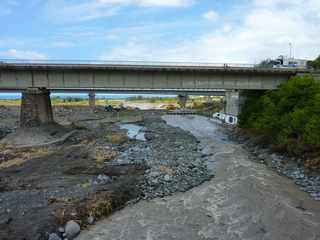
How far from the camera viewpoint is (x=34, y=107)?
1377 inches

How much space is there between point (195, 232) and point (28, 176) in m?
11.2

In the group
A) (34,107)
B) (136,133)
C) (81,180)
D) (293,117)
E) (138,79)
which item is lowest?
(136,133)

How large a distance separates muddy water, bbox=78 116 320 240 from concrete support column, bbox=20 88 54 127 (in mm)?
23174

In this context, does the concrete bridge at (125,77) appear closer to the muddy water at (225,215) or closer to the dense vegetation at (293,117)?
the dense vegetation at (293,117)

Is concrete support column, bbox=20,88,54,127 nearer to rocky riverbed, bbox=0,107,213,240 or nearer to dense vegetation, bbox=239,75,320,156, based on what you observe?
rocky riverbed, bbox=0,107,213,240

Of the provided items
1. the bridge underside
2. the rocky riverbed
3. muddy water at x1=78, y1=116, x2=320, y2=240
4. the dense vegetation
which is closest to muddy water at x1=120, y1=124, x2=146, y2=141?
the rocky riverbed

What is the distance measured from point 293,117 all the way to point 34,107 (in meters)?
25.1

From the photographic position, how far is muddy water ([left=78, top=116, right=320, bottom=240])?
12.4 m

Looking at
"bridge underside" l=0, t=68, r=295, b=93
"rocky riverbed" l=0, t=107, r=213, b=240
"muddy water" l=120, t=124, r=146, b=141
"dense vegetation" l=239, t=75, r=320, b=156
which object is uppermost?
"bridge underside" l=0, t=68, r=295, b=93

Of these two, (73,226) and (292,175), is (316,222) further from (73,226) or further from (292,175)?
(73,226)

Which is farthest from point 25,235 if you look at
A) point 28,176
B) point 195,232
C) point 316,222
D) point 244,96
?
point 244,96

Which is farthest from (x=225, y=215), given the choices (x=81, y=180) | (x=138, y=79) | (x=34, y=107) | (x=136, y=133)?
(x=136, y=133)

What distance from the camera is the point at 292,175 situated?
2045 cm

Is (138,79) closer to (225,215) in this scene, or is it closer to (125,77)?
(125,77)
